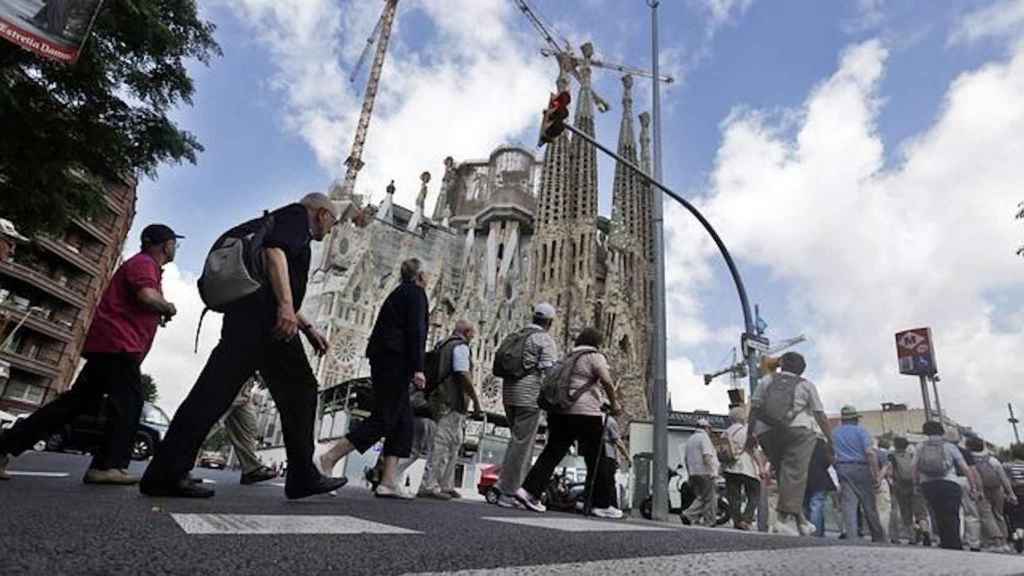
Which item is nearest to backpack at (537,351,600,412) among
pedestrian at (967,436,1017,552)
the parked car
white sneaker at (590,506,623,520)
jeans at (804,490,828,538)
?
white sneaker at (590,506,623,520)

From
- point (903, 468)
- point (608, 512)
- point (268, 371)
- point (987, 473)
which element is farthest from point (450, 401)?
point (987, 473)

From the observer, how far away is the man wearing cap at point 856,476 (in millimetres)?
6043

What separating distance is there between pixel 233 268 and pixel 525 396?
9.41ft

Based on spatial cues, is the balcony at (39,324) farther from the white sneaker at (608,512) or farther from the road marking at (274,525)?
the road marking at (274,525)

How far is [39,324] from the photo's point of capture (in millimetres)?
30281

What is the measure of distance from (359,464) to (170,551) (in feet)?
69.3

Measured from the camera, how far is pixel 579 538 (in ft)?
7.97

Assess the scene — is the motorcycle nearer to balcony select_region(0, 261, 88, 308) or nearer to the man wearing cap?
the man wearing cap

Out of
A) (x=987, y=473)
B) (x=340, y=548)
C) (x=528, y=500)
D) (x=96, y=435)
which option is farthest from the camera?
(x=96, y=435)

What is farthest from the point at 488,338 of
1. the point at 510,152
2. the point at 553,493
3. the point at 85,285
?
the point at 553,493

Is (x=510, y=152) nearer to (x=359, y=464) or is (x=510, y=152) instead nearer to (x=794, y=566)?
(x=359, y=464)

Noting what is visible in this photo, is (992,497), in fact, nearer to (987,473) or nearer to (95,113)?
(987,473)

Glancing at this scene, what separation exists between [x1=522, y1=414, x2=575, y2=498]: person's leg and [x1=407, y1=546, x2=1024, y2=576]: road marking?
2.64m

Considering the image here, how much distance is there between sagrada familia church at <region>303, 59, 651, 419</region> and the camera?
47.9 meters
